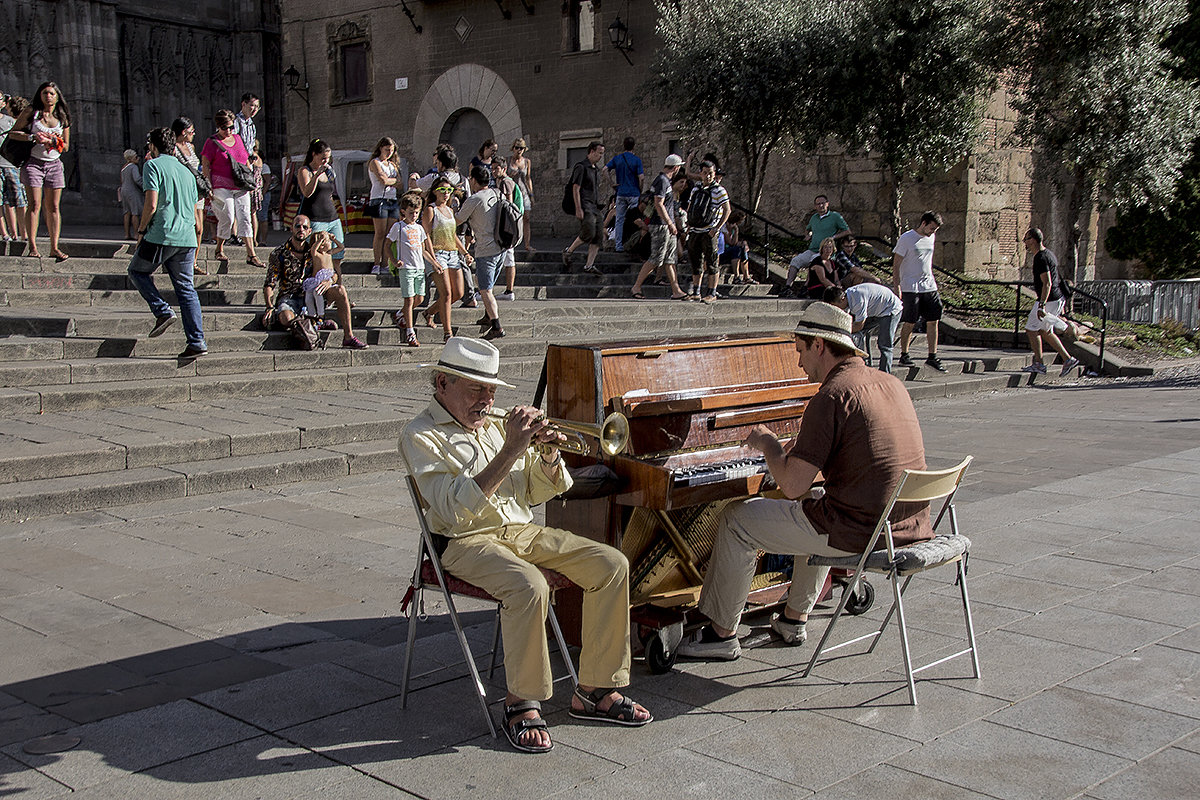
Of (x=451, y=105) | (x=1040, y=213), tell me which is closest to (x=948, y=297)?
(x=1040, y=213)

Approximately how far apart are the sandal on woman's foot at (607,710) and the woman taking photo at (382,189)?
36.6 ft

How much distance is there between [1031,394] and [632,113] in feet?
38.8

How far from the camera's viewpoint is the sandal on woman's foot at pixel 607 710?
3.93 meters

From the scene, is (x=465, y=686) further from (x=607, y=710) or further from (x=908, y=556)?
(x=908, y=556)

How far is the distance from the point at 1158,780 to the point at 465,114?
977 inches

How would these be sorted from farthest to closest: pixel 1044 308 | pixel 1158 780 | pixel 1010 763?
pixel 1044 308
pixel 1010 763
pixel 1158 780

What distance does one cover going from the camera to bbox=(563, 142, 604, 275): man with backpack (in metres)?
16.5

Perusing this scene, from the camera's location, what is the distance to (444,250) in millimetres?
12008

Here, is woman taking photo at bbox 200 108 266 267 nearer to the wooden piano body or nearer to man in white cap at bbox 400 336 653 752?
the wooden piano body

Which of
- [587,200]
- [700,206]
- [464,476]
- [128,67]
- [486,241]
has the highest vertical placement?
[128,67]

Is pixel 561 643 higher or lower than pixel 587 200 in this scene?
lower

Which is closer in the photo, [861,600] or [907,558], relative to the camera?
[907,558]

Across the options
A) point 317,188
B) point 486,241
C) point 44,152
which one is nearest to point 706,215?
point 486,241

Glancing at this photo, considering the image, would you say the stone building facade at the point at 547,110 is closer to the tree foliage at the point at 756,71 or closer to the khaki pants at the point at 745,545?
the tree foliage at the point at 756,71
